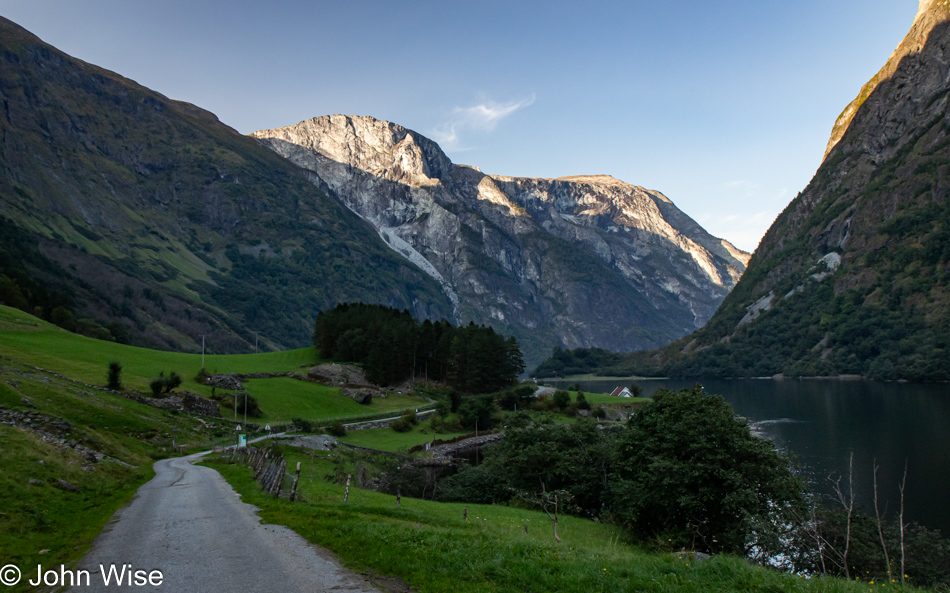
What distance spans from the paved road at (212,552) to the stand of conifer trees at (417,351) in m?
91.8

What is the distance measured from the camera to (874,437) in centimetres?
6931

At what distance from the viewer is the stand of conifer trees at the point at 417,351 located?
113938 mm

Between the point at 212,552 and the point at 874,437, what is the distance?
8405cm

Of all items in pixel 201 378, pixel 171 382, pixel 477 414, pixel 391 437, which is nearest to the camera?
pixel 171 382

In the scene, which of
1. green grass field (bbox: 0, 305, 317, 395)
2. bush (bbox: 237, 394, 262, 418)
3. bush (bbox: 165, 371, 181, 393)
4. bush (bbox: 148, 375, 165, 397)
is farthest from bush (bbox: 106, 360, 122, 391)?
bush (bbox: 237, 394, 262, 418)

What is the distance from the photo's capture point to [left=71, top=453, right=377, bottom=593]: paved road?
11.4 metres

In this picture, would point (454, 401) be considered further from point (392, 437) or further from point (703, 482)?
point (703, 482)

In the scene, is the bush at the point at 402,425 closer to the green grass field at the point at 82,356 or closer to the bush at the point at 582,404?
the green grass field at the point at 82,356

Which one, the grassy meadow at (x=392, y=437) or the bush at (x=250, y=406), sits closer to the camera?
the grassy meadow at (x=392, y=437)

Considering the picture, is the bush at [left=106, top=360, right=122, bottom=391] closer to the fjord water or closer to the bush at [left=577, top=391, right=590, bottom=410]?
the fjord water

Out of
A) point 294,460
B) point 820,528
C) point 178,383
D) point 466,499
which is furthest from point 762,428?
point 178,383

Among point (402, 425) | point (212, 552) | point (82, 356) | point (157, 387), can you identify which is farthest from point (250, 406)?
point (212, 552)

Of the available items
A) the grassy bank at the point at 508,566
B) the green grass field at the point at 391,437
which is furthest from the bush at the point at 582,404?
the grassy bank at the point at 508,566

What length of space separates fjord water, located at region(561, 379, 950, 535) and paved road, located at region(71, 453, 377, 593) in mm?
37307
